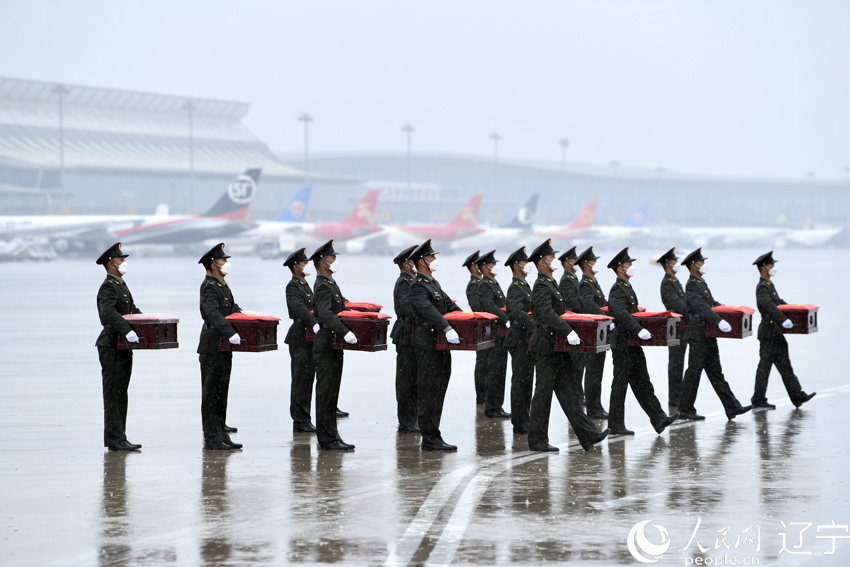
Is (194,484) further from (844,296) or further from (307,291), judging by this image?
(844,296)

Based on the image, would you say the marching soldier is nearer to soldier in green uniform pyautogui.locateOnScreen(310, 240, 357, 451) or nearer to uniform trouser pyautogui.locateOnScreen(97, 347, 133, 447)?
soldier in green uniform pyautogui.locateOnScreen(310, 240, 357, 451)

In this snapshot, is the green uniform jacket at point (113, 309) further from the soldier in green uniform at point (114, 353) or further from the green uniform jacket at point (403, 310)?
the green uniform jacket at point (403, 310)

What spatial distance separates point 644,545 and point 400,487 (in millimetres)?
A: 2242

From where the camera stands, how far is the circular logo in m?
6.36

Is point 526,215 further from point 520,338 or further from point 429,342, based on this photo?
point 429,342

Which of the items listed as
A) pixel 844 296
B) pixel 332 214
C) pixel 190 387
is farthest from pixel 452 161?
pixel 190 387

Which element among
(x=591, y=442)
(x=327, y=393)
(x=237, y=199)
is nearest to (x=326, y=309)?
(x=327, y=393)

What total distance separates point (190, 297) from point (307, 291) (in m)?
21.1

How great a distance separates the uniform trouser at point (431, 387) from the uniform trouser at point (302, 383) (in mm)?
1403

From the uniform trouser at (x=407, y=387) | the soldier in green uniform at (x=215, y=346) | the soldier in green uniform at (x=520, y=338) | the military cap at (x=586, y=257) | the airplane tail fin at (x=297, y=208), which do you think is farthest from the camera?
the airplane tail fin at (x=297, y=208)

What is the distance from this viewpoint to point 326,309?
10219 mm

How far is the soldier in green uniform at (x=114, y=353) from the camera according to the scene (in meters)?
9.91

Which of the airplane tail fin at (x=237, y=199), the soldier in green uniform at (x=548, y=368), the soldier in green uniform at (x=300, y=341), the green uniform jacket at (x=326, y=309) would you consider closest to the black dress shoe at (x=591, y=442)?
the soldier in green uniform at (x=548, y=368)

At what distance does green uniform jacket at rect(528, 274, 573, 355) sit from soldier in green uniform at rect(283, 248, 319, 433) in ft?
6.51
